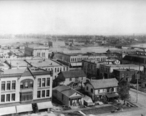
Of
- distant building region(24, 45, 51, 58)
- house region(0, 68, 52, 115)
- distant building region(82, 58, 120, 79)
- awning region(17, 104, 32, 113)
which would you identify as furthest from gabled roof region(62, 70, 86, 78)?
awning region(17, 104, 32, 113)

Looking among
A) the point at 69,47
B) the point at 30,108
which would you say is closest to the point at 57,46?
the point at 69,47

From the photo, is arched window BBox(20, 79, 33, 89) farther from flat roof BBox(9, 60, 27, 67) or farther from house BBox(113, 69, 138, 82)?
house BBox(113, 69, 138, 82)

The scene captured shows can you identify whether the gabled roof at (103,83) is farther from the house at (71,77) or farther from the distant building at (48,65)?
the distant building at (48,65)

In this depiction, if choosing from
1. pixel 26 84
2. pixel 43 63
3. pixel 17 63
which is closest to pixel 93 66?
pixel 43 63

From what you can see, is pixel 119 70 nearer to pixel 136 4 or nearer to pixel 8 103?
pixel 136 4

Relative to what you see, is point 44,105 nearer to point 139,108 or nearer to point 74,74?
point 74,74
